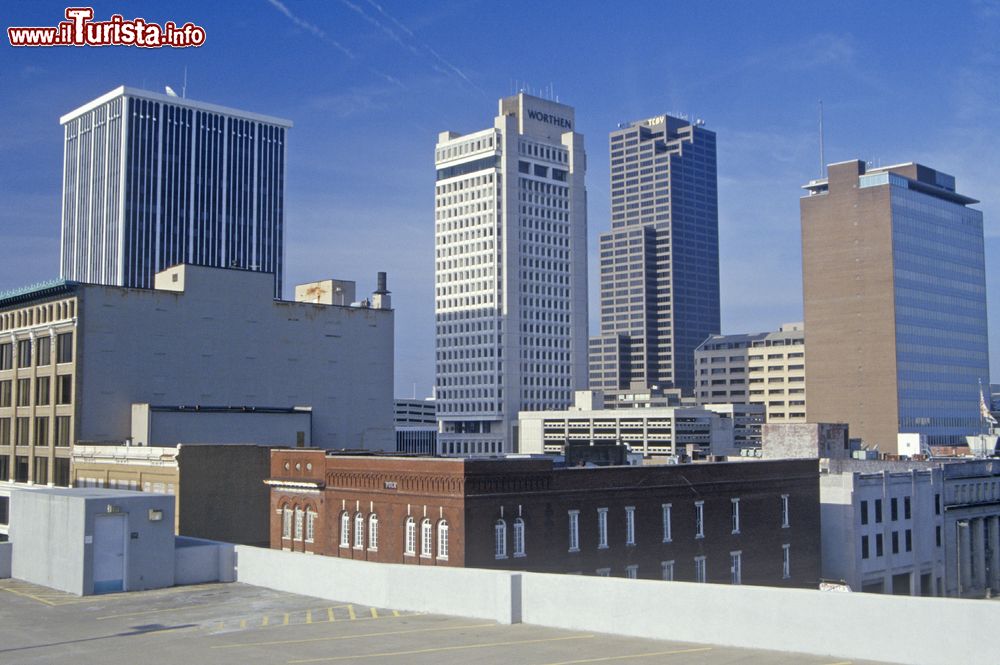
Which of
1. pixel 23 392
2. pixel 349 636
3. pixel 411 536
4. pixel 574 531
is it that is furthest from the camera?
pixel 23 392

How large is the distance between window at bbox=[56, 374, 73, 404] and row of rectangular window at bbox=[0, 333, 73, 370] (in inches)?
50.8

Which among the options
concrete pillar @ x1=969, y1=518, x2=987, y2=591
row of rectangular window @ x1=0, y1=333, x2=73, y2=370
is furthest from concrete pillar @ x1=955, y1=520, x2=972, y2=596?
row of rectangular window @ x1=0, y1=333, x2=73, y2=370

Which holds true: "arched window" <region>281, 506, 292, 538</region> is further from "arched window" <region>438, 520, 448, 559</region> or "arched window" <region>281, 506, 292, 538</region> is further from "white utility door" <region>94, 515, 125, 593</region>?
"white utility door" <region>94, 515, 125, 593</region>

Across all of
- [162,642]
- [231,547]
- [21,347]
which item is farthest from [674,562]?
[21,347]

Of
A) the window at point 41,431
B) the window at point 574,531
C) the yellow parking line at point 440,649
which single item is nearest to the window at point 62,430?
the window at point 41,431

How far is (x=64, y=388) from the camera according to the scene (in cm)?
7738

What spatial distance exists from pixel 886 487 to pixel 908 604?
221 ft

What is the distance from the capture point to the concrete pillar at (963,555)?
95.8 metres

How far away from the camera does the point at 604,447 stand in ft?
236

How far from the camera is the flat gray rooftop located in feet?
75.7

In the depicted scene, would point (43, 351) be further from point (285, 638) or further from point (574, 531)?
point (285, 638)

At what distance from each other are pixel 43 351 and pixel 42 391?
10.4 ft

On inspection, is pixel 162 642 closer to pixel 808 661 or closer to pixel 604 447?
pixel 808 661

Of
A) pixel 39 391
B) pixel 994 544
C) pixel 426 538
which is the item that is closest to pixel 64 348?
pixel 39 391
